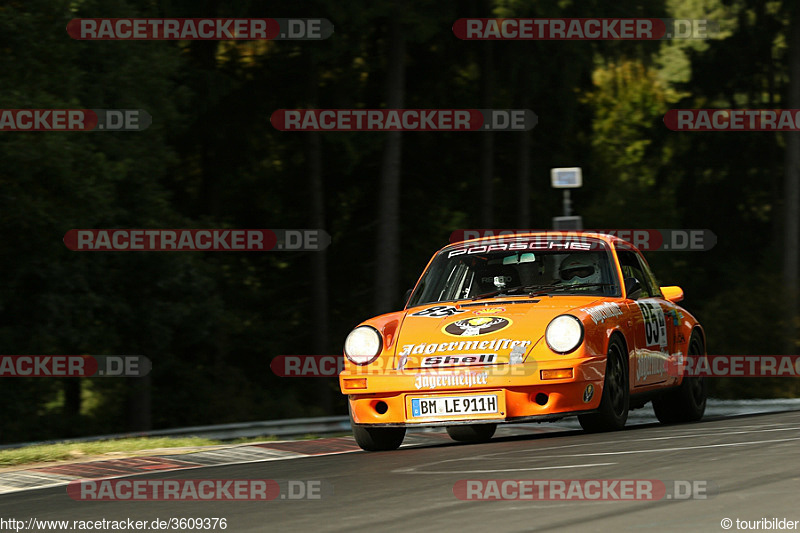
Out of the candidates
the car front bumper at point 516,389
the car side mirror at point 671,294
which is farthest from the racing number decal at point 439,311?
the car side mirror at point 671,294

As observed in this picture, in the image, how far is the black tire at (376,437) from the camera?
34.0 feet

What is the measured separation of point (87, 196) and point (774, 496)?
59.0ft

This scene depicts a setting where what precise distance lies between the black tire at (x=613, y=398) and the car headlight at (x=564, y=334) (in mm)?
479

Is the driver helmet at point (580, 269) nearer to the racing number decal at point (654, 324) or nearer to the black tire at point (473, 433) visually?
the racing number decal at point (654, 324)

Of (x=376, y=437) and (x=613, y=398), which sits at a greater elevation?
(x=613, y=398)

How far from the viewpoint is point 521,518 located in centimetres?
607

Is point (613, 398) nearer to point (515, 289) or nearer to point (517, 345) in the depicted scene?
point (517, 345)

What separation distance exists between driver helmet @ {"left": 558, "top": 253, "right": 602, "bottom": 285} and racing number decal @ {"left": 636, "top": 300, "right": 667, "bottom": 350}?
44 centimetres

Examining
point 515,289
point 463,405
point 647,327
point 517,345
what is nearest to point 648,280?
point 647,327

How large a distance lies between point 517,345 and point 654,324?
2.04m

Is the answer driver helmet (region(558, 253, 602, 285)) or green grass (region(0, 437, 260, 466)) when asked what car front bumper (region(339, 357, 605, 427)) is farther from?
green grass (region(0, 437, 260, 466))

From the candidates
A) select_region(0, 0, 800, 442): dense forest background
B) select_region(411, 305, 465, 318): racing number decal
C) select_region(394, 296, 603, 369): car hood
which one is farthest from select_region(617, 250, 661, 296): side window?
select_region(0, 0, 800, 442): dense forest background

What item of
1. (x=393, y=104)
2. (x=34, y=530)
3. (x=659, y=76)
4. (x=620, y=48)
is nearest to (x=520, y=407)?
(x=34, y=530)

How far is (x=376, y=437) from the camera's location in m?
10.4
